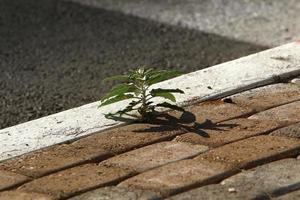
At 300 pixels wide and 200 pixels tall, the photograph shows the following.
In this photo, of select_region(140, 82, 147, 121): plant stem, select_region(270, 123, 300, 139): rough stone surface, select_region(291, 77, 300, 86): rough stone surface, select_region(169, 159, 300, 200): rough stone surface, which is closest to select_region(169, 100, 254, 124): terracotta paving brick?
select_region(140, 82, 147, 121): plant stem

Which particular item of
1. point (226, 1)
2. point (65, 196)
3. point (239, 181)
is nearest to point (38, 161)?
point (65, 196)

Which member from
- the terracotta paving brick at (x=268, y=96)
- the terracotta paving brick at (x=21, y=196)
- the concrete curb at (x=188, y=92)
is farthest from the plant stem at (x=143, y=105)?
the terracotta paving brick at (x=21, y=196)

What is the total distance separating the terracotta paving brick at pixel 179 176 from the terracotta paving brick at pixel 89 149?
0.91ft

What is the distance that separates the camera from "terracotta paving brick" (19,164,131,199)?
3438 mm

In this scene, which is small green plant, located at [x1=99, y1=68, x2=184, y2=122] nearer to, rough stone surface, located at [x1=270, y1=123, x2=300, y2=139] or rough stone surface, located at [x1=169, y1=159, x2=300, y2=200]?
rough stone surface, located at [x1=270, y1=123, x2=300, y2=139]

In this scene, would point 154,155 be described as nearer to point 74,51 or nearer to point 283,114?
point 283,114

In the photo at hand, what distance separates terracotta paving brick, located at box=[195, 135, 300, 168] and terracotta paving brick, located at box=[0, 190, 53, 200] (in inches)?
25.6

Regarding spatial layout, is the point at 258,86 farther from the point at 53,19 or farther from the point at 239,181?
the point at 53,19

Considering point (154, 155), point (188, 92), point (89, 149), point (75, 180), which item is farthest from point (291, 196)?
point (188, 92)

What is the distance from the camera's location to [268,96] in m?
4.37

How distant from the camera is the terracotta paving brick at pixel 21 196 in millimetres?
3385

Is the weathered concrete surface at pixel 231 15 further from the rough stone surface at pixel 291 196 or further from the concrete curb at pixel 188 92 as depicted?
the rough stone surface at pixel 291 196

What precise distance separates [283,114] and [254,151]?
46cm

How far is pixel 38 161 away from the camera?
3.75 meters
